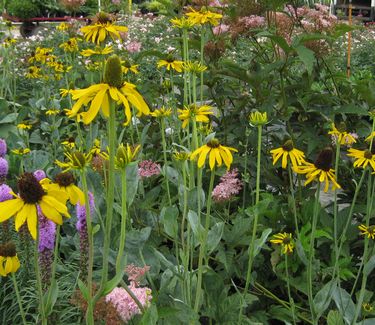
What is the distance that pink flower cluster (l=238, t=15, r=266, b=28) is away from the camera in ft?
6.67

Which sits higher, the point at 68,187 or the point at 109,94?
the point at 109,94

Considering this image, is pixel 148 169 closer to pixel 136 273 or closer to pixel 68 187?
pixel 136 273

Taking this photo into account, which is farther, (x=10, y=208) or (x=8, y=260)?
(x=8, y=260)

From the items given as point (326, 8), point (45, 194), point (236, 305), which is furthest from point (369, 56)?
point (45, 194)

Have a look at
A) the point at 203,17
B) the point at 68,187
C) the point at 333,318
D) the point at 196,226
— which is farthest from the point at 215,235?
the point at 203,17

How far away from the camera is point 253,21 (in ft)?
6.67

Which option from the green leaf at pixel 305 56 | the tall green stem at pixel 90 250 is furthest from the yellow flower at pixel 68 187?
the green leaf at pixel 305 56

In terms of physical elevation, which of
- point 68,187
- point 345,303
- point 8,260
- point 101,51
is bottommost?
point 345,303

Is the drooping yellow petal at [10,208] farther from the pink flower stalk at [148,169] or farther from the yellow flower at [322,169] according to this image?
the pink flower stalk at [148,169]

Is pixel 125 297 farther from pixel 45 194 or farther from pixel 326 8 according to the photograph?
pixel 326 8

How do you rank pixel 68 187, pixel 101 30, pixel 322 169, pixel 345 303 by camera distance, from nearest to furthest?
pixel 68 187, pixel 322 169, pixel 345 303, pixel 101 30

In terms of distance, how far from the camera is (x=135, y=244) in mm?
1404

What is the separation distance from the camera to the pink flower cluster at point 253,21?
2.03 meters

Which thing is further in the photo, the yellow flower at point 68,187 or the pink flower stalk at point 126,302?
the pink flower stalk at point 126,302
